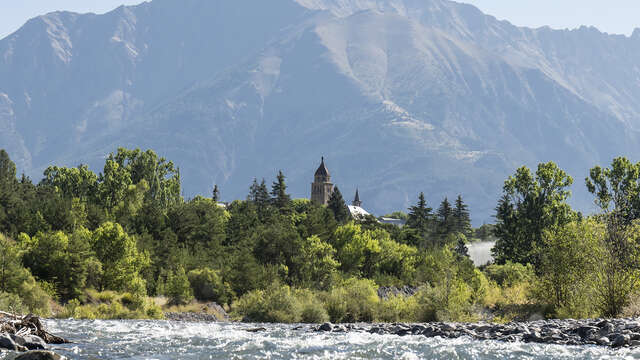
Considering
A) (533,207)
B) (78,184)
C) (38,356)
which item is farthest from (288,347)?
(78,184)

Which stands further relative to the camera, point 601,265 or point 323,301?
point 323,301

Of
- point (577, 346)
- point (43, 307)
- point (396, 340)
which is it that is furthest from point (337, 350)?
point (43, 307)

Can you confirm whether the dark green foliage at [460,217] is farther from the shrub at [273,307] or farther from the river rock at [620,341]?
the river rock at [620,341]

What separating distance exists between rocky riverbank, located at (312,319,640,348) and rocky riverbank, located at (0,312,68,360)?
57.6ft

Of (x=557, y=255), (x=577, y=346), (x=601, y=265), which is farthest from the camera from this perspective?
(x=557, y=255)

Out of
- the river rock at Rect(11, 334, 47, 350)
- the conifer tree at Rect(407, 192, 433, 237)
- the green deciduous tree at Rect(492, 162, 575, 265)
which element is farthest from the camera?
the conifer tree at Rect(407, 192, 433, 237)

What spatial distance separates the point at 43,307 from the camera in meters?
56.9

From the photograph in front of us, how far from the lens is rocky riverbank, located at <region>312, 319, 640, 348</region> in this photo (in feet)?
109

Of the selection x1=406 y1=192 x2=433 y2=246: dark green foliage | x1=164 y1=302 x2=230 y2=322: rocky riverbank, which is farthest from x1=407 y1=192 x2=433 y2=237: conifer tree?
x1=164 y1=302 x2=230 y2=322: rocky riverbank

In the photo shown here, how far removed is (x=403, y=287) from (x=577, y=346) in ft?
193

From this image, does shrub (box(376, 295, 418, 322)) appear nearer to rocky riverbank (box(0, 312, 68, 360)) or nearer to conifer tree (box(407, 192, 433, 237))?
rocky riverbank (box(0, 312, 68, 360))

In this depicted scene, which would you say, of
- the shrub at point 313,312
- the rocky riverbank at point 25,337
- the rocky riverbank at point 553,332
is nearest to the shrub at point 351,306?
the shrub at point 313,312

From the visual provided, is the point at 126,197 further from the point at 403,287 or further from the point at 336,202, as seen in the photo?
the point at 336,202

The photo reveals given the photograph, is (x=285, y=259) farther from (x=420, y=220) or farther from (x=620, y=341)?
(x=420, y=220)
